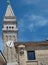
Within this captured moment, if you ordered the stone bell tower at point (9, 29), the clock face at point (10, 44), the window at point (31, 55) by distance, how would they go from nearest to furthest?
the window at point (31, 55), the clock face at point (10, 44), the stone bell tower at point (9, 29)

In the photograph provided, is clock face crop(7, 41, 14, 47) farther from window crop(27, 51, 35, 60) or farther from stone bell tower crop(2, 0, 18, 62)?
window crop(27, 51, 35, 60)

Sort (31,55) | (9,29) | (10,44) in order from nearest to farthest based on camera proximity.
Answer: (31,55) < (10,44) < (9,29)

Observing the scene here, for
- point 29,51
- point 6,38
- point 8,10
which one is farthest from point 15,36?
point 29,51

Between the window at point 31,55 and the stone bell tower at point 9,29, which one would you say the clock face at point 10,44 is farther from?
the window at point 31,55

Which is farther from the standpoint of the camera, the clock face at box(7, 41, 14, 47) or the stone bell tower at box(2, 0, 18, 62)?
the stone bell tower at box(2, 0, 18, 62)

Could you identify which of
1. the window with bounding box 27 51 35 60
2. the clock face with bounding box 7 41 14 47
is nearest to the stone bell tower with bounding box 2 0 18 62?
the clock face with bounding box 7 41 14 47

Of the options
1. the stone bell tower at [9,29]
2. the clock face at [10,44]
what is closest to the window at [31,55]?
the clock face at [10,44]

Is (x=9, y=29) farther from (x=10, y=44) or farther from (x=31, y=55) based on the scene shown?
(x=31, y=55)

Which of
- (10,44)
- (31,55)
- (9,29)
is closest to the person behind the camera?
(31,55)

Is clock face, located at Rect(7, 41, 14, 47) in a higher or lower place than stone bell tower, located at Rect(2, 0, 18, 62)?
lower

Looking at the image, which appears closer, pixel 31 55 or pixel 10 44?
pixel 31 55

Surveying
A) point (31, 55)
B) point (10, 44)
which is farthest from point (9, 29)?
point (31, 55)

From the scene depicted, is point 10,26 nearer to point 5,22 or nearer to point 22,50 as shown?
point 5,22

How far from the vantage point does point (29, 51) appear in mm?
28906
